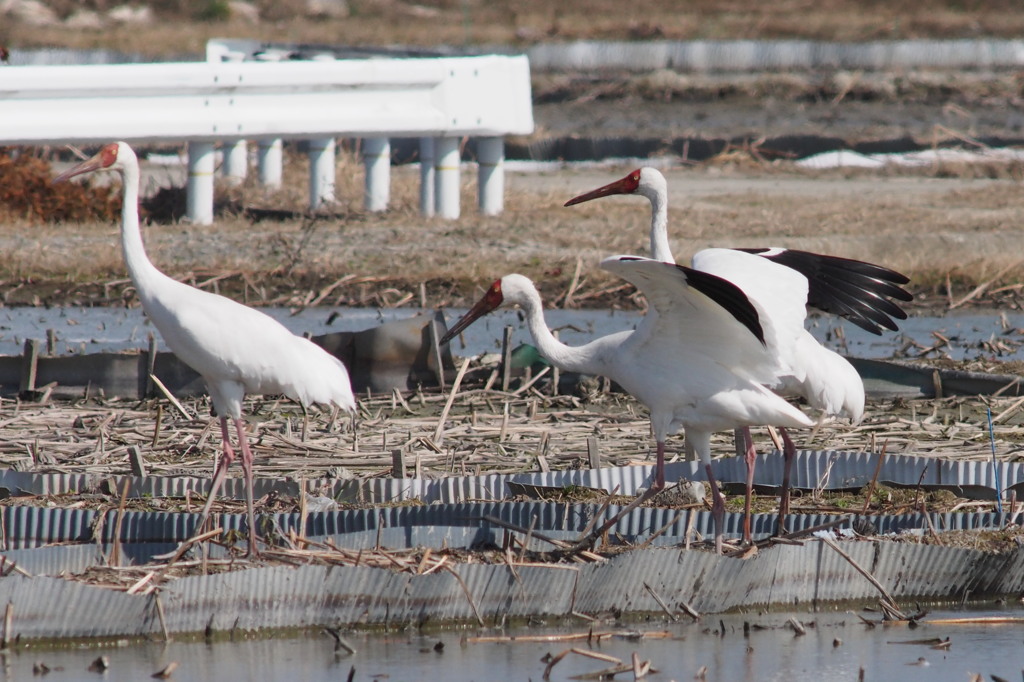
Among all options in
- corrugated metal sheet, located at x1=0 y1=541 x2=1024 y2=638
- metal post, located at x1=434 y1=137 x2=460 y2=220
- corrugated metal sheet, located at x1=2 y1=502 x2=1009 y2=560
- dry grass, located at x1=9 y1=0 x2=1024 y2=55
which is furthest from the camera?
dry grass, located at x1=9 y1=0 x2=1024 y2=55

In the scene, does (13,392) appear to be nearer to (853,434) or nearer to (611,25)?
(853,434)

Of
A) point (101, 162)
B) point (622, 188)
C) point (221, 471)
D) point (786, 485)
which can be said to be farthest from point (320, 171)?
point (786, 485)

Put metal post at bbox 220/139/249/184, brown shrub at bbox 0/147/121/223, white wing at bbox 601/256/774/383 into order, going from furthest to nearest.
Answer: metal post at bbox 220/139/249/184 < brown shrub at bbox 0/147/121/223 < white wing at bbox 601/256/774/383

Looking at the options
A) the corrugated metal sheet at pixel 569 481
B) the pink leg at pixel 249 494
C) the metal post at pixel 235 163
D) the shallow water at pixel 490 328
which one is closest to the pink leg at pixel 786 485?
the corrugated metal sheet at pixel 569 481

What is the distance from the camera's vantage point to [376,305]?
1145 cm

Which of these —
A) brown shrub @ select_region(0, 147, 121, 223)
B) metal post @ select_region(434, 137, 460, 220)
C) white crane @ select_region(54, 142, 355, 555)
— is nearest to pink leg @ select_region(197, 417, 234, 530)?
→ white crane @ select_region(54, 142, 355, 555)

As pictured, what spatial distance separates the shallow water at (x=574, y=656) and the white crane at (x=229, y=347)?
1310mm

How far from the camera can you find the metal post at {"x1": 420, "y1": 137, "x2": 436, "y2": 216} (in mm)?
13125

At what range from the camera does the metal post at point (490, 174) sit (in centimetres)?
1313

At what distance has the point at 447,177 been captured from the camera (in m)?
12.9

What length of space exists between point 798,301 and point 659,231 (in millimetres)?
1079

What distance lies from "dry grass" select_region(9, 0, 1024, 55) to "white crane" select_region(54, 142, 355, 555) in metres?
22.7

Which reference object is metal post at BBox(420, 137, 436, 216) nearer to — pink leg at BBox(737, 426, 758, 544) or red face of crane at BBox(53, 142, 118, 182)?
red face of crane at BBox(53, 142, 118, 182)

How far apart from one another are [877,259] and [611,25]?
910 inches
